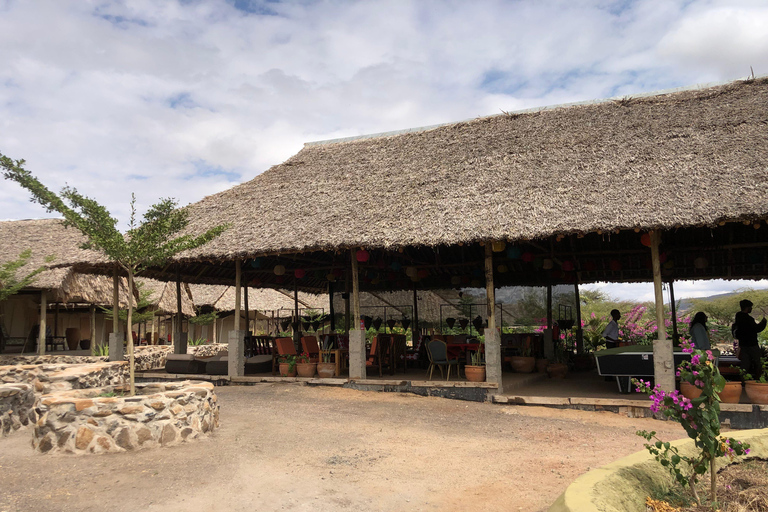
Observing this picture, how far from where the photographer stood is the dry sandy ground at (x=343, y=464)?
156 inches

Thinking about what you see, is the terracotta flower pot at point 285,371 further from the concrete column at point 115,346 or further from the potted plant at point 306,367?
the concrete column at point 115,346

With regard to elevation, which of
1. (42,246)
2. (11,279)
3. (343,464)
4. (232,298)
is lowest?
(343,464)

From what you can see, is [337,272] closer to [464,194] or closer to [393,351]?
[393,351]

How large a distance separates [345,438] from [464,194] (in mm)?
4747

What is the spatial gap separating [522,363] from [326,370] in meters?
3.94

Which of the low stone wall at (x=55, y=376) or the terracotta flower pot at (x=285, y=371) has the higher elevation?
the low stone wall at (x=55, y=376)

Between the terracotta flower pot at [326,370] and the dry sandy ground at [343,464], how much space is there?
2353mm

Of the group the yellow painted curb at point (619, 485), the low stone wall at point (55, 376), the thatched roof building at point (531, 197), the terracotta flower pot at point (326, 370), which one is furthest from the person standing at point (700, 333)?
the low stone wall at point (55, 376)

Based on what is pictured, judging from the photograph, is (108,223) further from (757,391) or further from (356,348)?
(757,391)

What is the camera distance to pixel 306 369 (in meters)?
10.3

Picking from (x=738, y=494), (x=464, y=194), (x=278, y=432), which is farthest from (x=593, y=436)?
(x=464, y=194)

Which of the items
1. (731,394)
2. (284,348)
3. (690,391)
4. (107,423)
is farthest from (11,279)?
(731,394)

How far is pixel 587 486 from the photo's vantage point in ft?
9.09

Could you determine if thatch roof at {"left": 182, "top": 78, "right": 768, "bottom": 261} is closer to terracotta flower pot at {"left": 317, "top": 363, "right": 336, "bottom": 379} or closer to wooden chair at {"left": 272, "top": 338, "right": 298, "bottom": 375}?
wooden chair at {"left": 272, "top": 338, "right": 298, "bottom": 375}
